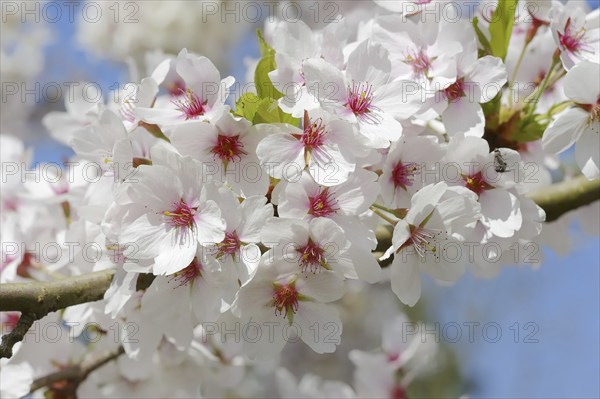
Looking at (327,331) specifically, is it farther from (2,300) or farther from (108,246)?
(2,300)

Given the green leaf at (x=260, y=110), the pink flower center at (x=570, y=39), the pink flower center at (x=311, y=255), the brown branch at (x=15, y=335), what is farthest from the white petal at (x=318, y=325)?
the pink flower center at (x=570, y=39)

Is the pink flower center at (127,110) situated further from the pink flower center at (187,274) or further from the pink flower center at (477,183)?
the pink flower center at (477,183)

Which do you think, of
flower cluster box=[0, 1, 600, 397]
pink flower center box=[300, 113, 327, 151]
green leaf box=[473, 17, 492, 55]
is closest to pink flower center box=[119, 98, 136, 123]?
flower cluster box=[0, 1, 600, 397]

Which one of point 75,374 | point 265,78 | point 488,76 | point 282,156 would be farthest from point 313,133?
point 75,374

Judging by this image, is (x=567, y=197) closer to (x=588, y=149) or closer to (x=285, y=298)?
(x=588, y=149)

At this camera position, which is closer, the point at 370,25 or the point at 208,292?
the point at 208,292

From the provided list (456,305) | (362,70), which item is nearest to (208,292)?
(362,70)

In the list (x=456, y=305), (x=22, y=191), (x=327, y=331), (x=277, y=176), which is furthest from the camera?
(x=456, y=305)

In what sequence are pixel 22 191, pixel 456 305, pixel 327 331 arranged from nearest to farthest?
pixel 327 331 < pixel 22 191 < pixel 456 305
